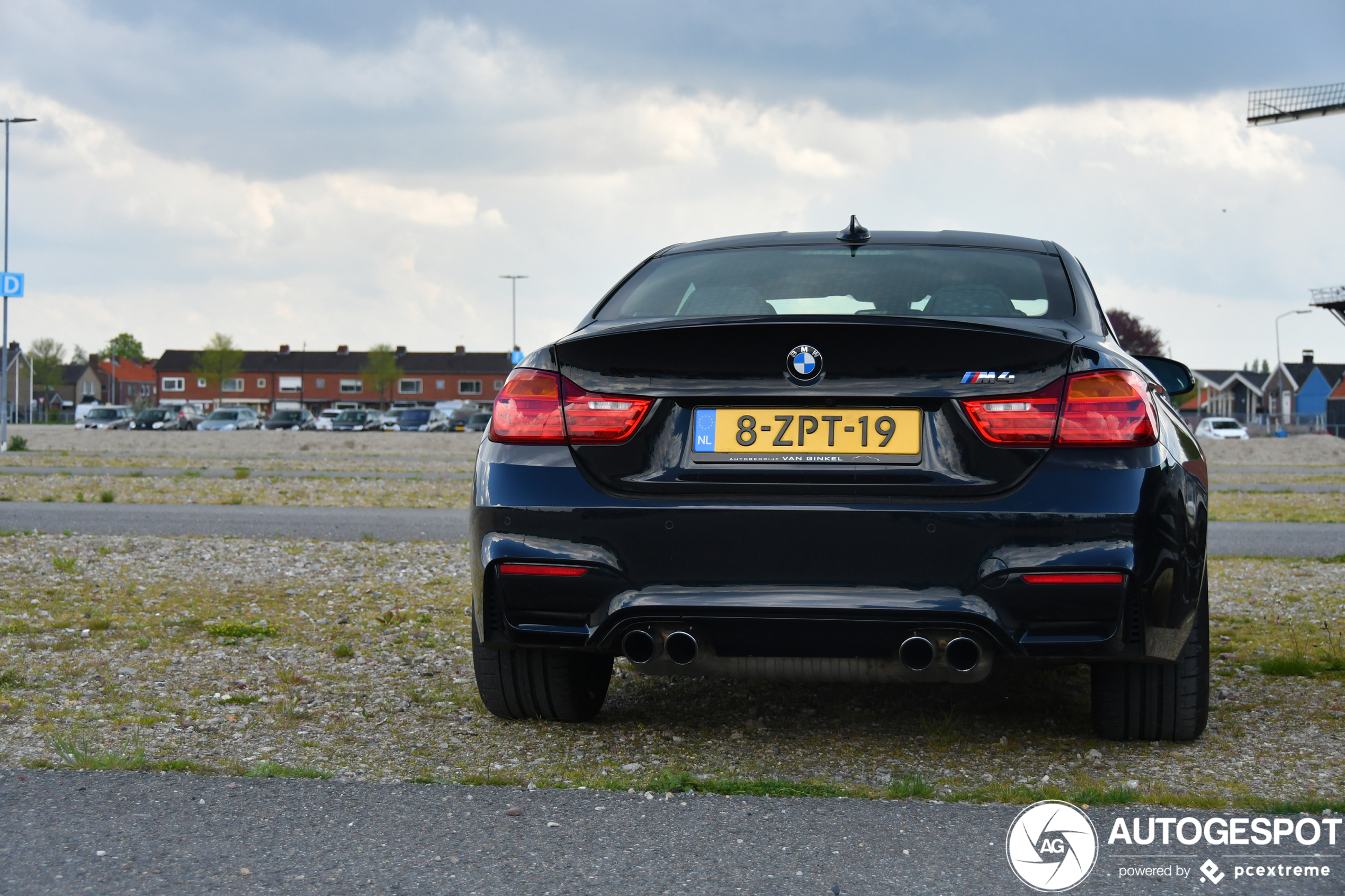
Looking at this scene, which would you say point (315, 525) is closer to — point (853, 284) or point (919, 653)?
point (853, 284)

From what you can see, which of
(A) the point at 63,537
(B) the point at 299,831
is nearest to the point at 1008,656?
(B) the point at 299,831

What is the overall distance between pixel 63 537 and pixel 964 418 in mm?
8407

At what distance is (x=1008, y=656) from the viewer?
321cm

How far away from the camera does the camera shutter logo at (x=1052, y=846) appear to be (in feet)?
8.87

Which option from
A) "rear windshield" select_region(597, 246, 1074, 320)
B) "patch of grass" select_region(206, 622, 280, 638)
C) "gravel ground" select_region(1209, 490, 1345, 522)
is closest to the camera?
"rear windshield" select_region(597, 246, 1074, 320)

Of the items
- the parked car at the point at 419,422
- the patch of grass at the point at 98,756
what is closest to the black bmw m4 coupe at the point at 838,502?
the patch of grass at the point at 98,756

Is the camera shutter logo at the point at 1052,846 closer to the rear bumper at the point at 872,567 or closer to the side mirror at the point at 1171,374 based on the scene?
the rear bumper at the point at 872,567

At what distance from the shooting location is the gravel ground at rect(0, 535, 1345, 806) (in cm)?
351

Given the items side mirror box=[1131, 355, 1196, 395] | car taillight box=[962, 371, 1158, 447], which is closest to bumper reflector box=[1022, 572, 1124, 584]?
car taillight box=[962, 371, 1158, 447]

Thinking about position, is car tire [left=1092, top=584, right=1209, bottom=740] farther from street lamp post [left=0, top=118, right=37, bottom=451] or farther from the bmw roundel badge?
street lamp post [left=0, top=118, right=37, bottom=451]

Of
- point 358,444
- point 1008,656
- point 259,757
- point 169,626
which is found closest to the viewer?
point 1008,656

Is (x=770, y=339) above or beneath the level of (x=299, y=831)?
above

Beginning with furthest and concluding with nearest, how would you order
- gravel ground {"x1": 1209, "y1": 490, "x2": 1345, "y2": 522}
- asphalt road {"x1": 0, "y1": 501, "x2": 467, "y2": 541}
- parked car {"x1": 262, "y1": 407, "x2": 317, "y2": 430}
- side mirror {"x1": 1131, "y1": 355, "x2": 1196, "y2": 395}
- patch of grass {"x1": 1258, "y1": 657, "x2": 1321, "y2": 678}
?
parked car {"x1": 262, "y1": 407, "x2": 317, "y2": 430}, gravel ground {"x1": 1209, "y1": 490, "x2": 1345, "y2": 522}, asphalt road {"x1": 0, "y1": 501, "x2": 467, "y2": 541}, patch of grass {"x1": 1258, "y1": 657, "x2": 1321, "y2": 678}, side mirror {"x1": 1131, "y1": 355, "x2": 1196, "y2": 395}

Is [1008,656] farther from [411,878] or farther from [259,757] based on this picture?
[259,757]
